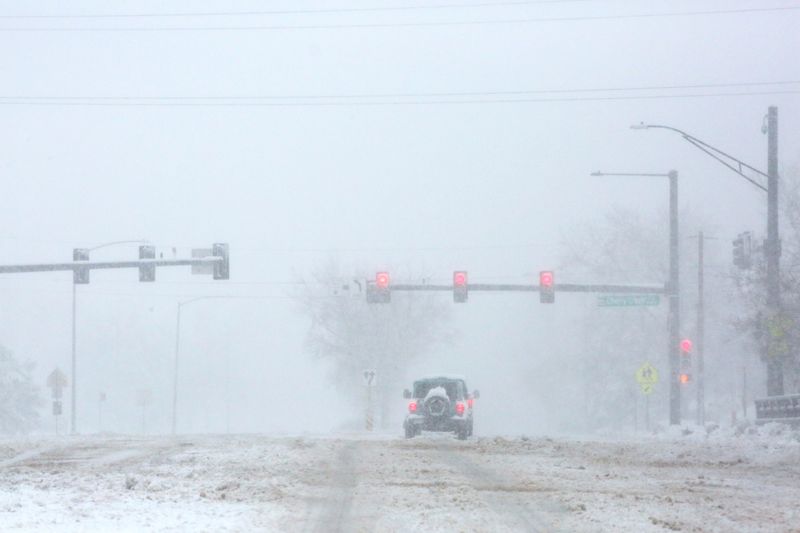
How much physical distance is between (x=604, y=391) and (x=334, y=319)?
698 inches

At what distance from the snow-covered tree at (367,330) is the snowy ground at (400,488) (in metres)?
50.4

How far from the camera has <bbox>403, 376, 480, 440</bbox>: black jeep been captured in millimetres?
33438

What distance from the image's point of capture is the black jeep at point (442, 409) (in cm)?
3344

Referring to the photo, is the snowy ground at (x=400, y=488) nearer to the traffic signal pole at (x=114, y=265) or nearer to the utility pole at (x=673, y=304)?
the traffic signal pole at (x=114, y=265)

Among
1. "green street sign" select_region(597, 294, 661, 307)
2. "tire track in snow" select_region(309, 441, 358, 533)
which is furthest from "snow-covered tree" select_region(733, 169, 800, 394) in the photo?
"tire track in snow" select_region(309, 441, 358, 533)

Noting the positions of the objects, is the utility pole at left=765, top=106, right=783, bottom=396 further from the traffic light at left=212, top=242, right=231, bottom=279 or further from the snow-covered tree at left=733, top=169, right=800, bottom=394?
the traffic light at left=212, top=242, right=231, bottom=279

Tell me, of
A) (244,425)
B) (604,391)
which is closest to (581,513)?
(604,391)

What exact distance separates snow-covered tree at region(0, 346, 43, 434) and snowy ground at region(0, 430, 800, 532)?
172ft

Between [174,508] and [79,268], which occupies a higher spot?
[79,268]

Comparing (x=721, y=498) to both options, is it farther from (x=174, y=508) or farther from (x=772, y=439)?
(x=772, y=439)

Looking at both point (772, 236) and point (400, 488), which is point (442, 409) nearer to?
point (772, 236)

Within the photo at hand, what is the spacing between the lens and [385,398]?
7556 cm

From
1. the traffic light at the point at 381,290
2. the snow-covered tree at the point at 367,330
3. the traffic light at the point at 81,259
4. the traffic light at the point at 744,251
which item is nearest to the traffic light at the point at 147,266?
the traffic light at the point at 81,259

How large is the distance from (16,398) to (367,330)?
Result: 22.7 meters
